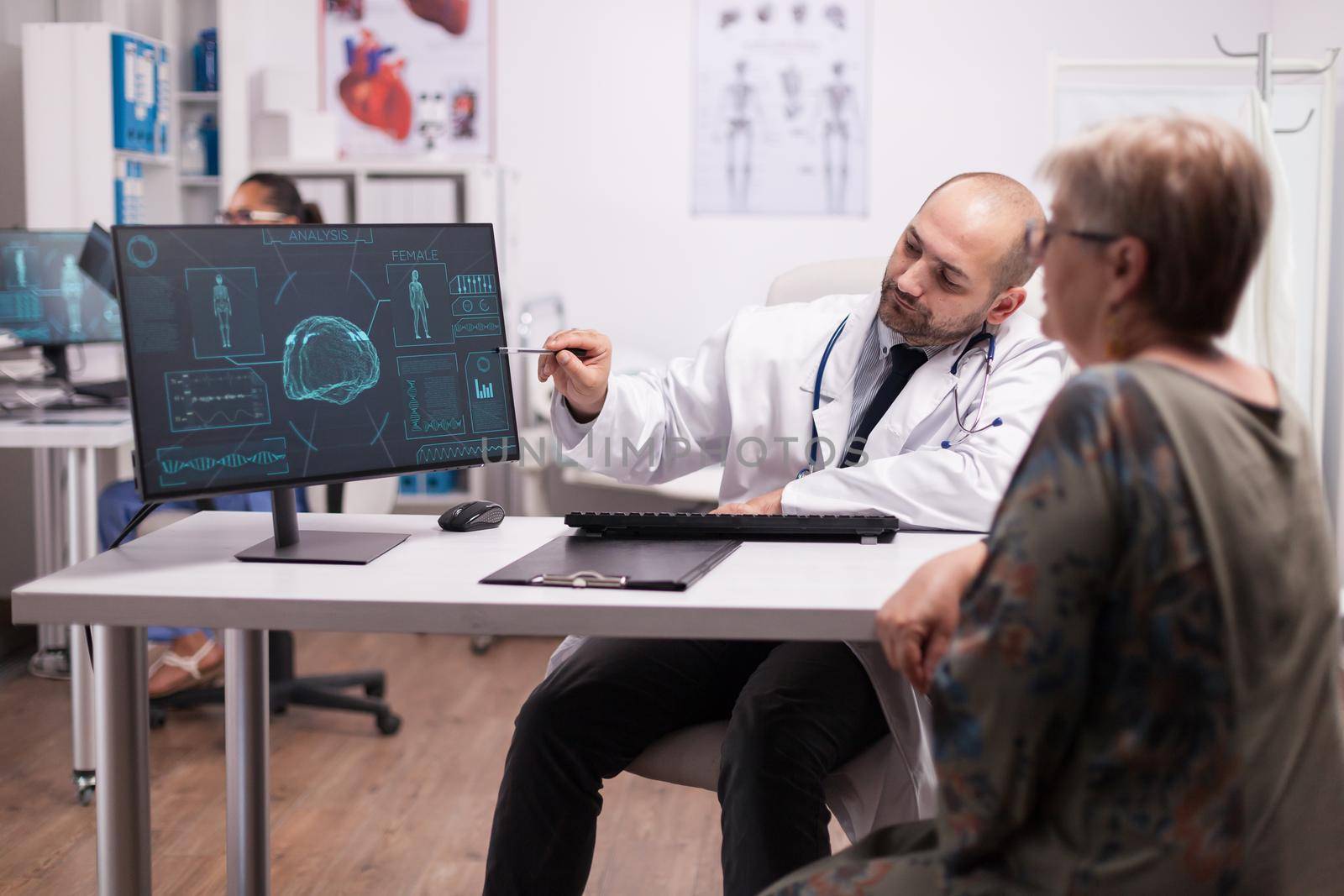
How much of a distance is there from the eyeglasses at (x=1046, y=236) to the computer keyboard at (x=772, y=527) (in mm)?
503

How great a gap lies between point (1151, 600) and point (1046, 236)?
290 millimetres

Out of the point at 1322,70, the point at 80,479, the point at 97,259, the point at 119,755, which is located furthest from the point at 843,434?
the point at 97,259

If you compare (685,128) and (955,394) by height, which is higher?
(685,128)

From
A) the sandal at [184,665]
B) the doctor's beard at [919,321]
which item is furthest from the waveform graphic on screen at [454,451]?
the sandal at [184,665]

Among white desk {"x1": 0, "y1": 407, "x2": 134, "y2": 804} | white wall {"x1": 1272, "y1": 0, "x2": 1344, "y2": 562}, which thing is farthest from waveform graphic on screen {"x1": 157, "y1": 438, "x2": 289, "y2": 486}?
white wall {"x1": 1272, "y1": 0, "x2": 1344, "y2": 562}

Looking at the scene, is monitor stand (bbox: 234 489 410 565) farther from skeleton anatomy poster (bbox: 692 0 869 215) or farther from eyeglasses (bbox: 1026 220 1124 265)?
skeleton anatomy poster (bbox: 692 0 869 215)

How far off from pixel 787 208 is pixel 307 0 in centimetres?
167

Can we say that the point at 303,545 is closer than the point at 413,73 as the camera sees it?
Yes

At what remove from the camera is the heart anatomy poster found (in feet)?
13.5

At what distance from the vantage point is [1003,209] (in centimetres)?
178

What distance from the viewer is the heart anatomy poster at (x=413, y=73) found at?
411cm

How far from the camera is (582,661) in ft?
5.18

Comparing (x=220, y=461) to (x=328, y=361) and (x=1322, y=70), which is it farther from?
(x=1322, y=70)

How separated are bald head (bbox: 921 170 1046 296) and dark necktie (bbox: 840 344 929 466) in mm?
146
